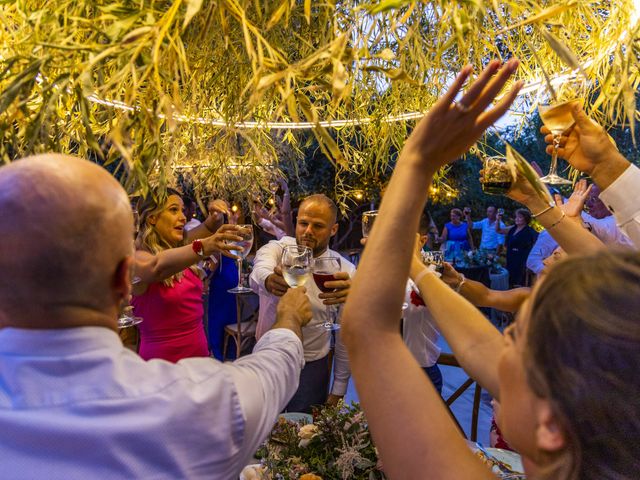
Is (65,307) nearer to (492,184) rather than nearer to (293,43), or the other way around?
(293,43)

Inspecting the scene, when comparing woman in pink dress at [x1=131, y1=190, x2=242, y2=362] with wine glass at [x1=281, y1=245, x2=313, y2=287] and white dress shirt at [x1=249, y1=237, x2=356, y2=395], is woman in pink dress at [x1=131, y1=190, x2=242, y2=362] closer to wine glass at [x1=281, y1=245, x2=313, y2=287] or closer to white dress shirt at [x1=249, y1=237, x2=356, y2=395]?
white dress shirt at [x1=249, y1=237, x2=356, y2=395]

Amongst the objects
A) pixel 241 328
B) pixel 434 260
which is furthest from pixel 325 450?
pixel 241 328

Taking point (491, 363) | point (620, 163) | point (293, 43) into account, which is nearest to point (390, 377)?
point (491, 363)

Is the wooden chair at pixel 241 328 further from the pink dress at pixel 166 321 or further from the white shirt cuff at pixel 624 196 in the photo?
the white shirt cuff at pixel 624 196

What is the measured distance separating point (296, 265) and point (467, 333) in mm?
901

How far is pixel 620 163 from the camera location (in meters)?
1.55

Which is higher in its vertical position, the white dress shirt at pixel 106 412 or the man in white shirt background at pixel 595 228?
the white dress shirt at pixel 106 412

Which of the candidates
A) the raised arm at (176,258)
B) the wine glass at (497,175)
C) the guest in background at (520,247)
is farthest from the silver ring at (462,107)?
the guest in background at (520,247)

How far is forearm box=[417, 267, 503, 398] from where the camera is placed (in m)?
1.09

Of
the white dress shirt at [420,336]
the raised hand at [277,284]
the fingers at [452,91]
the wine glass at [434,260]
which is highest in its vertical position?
the fingers at [452,91]

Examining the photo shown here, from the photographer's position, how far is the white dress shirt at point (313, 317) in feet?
10.3

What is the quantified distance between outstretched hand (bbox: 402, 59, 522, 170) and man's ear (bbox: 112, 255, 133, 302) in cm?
56

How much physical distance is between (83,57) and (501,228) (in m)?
8.98

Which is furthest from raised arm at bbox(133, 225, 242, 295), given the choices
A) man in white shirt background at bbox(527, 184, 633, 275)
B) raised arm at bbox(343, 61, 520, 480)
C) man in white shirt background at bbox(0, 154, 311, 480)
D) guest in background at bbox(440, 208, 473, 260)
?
guest in background at bbox(440, 208, 473, 260)
